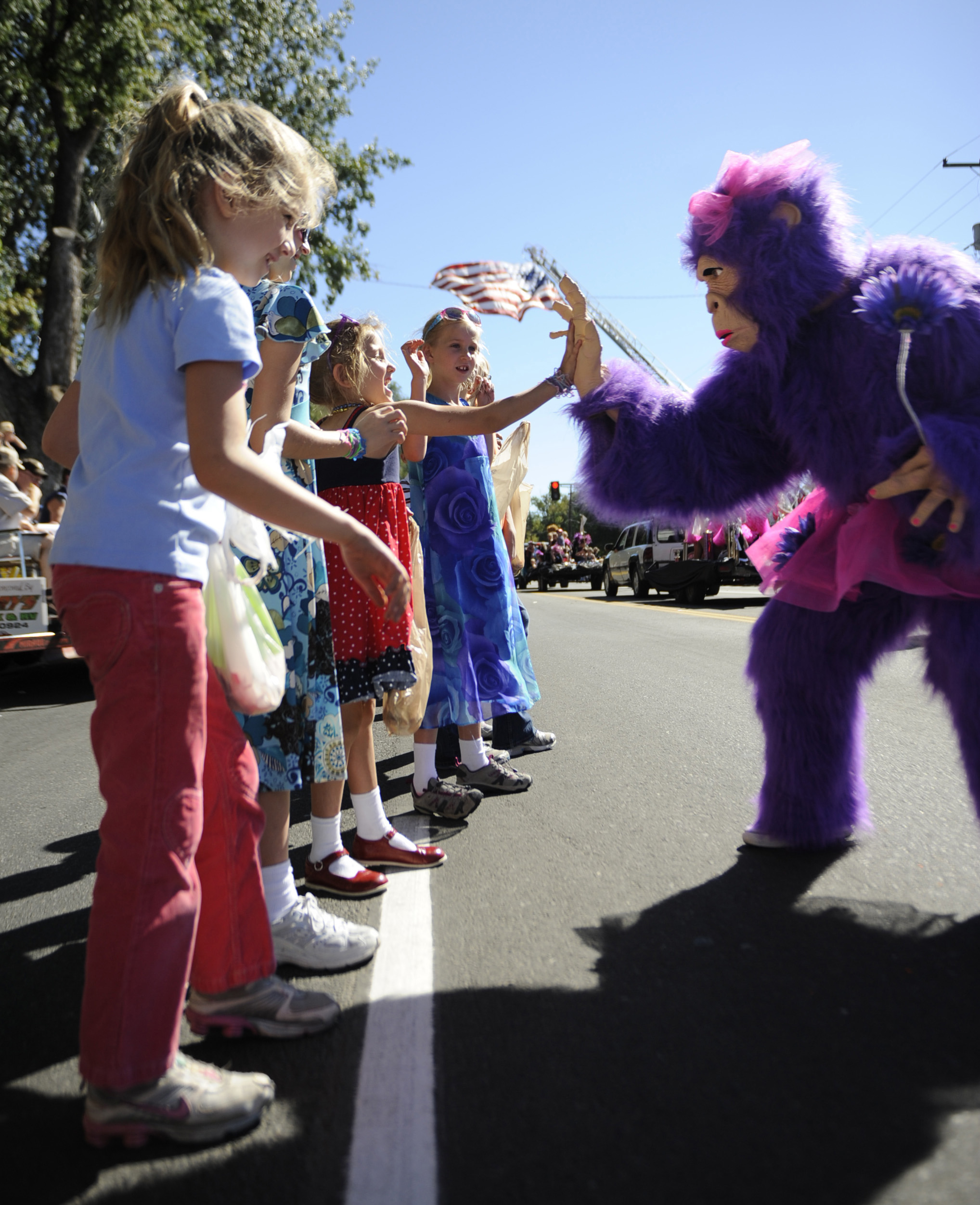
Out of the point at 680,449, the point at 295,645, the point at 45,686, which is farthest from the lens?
the point at 45,686

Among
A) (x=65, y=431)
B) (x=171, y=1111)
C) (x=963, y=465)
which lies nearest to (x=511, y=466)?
(x=963, y=465)

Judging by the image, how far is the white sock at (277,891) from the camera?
8.25ft

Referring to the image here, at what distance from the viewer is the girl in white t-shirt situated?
5.70ft

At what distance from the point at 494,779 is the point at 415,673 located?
1129 mm

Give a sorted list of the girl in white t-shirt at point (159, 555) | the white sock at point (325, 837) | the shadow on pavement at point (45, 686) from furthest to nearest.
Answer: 1. the shadow on pavement at point (45, 686)
2. the white sock at point (325, 837)
3. the girl in white t-shirt at point (159, 555)

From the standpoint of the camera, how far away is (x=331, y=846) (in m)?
3.00

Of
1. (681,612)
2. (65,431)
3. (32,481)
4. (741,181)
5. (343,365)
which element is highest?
(741,181)

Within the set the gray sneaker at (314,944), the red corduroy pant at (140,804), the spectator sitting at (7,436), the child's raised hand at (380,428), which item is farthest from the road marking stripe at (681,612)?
the red corduroy pant at (140,804)

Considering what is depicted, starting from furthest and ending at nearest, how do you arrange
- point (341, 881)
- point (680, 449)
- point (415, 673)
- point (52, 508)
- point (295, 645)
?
point (52, 508) < point (415, 673) < point (680, 449) < point (341, 881) < point (295, 645)

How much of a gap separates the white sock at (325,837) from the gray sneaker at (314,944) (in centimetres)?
41

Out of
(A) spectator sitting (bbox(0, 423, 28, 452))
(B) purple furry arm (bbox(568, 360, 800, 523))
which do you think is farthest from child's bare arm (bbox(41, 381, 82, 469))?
(A) spectator sitting (bbox(0, 423, 28, 452))

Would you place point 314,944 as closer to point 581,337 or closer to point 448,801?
point 448,801

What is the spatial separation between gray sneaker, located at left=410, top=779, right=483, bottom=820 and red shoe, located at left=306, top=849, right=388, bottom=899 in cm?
75

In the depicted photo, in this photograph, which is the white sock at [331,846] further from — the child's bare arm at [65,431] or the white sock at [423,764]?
the child's bare arm at [65,431]
